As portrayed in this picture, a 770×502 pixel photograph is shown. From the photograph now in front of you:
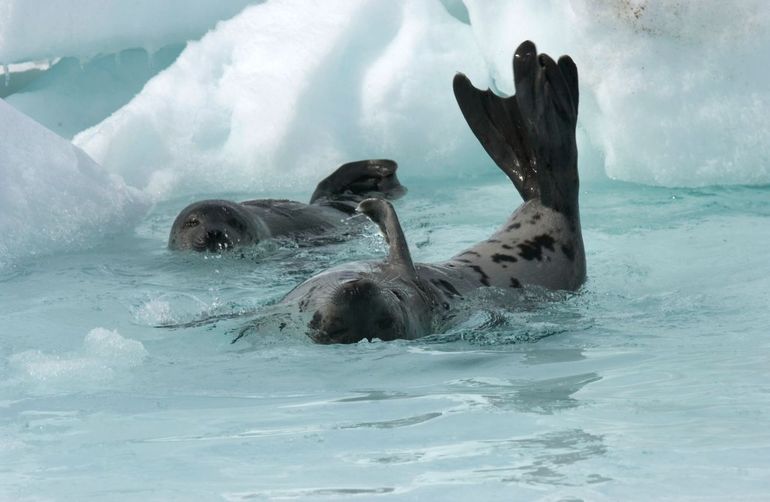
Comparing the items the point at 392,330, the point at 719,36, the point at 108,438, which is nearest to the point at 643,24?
the point at 719,36

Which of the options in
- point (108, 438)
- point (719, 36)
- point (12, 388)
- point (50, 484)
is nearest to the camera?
point (50, 484)

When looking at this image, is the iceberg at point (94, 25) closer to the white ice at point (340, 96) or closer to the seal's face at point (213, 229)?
the white ice at point (340, 96)

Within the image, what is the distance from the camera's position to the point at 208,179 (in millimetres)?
7945

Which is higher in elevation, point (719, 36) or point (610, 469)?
point (719, 36)

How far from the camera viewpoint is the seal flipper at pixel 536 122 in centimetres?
457

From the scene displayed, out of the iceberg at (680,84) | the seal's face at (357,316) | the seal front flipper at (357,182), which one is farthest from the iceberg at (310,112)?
the seal's face at (357,316)

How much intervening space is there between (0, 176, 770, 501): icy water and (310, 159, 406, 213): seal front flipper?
124 cm

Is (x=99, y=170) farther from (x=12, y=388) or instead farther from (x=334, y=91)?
(x=12, y=388)

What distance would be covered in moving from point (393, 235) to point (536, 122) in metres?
0.92

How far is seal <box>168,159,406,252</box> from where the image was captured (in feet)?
19.2

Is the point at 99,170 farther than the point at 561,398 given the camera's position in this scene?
Yes

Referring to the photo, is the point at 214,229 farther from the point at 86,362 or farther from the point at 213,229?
the point at 86,362

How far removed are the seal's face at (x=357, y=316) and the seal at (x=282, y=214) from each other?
2.30m

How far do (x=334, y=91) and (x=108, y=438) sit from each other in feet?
18.1
